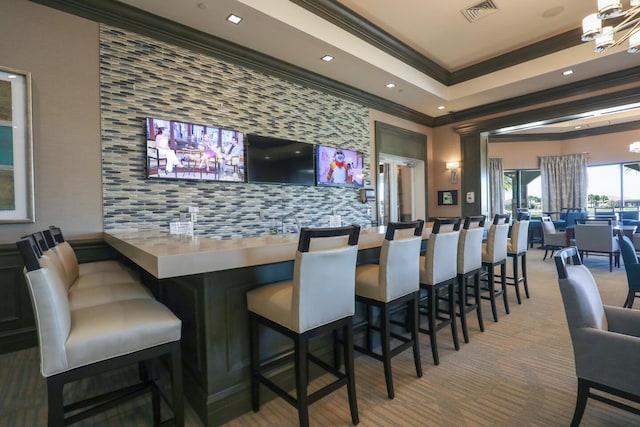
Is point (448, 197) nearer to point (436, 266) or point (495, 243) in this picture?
point (495, 243)

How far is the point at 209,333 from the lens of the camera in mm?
1738

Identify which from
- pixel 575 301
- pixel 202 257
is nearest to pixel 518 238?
pixel 575 301

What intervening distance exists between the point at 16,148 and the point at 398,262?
10.7 feet

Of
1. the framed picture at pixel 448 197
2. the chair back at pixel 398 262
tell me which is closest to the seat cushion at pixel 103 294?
the chair back at pixel 398 262

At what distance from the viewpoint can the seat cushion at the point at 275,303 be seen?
1613mm

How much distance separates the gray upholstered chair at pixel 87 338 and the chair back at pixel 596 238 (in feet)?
24.1

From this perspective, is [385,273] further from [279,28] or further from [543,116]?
[543,116]

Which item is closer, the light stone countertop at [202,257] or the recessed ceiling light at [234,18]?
the light stone countertop at [202,257]

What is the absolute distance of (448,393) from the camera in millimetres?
2061

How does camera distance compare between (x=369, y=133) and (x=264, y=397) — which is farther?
(x=369, y=133)

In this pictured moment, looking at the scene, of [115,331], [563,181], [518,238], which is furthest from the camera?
[563,181]

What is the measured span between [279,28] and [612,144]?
10.3 m

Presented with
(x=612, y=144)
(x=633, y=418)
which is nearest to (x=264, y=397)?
(x=633, y=418)

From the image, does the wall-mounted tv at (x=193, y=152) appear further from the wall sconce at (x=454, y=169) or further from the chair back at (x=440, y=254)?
the wall sconce at (x=454, y=169)
